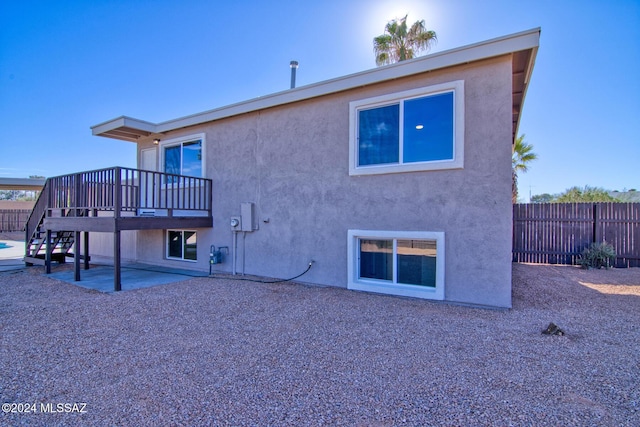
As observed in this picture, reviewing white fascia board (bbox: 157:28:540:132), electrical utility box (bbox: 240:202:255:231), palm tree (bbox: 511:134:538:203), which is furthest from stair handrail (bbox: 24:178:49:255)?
palm tree (bbox: 511:134:538:203)

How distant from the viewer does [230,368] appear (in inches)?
117

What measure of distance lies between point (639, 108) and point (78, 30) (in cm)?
2240

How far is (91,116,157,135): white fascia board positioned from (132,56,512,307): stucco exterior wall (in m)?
0.94

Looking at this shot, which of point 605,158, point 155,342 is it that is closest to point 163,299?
point 155,342

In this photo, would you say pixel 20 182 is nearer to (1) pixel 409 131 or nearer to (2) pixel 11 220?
(2) pixel 11 220

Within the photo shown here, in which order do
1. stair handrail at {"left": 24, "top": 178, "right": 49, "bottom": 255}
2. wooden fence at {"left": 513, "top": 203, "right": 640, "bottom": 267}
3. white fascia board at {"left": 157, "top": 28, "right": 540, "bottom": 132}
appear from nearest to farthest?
white fascia board at {"left": 157, "top": 28, "right": 540, "bottom": 132}
stair handrail at {"left": 24, "top": 178, "right": 49, "bottom": 255}
wooden fence at {"left": 513, "top": 203, "right": 640, "bottom": 267}

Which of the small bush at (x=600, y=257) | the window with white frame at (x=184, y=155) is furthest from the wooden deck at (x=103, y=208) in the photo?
the small bush at (x=600, y=257)

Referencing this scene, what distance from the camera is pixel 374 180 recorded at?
5.89 metres

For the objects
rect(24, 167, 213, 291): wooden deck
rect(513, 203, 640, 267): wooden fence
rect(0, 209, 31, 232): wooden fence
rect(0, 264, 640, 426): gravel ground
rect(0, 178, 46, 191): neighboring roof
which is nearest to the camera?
rect(0, 264, 640, 426): gravel ground

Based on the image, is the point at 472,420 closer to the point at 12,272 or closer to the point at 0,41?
the point at 12,272

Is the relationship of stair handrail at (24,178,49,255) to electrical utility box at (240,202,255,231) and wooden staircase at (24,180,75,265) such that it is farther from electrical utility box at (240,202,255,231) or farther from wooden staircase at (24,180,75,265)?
electrical utility box at (240,202,255,231)

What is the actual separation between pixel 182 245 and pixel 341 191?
218 inches

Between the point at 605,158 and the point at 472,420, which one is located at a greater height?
the point at 605,158

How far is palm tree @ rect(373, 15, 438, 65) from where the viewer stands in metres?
13.1
